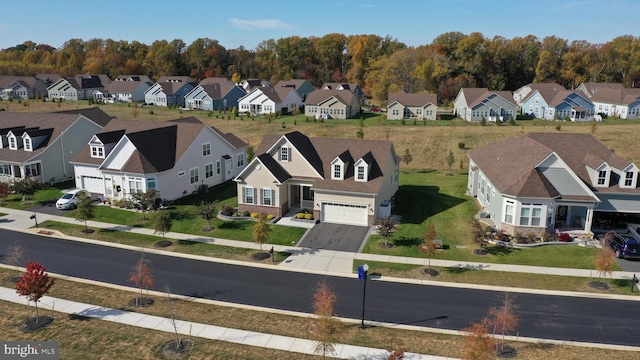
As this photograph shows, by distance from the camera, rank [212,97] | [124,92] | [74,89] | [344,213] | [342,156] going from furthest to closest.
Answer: [74,89], [124,92], [212,97], [342,156], [344,213]

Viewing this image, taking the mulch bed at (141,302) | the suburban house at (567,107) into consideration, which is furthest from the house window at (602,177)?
the suburban house at (567,107)

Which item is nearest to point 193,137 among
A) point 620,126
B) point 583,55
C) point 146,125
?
point 146,125

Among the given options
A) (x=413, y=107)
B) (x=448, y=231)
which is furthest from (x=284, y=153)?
(x=413, y=107)

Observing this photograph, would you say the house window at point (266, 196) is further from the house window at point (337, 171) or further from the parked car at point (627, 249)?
the parked car at point (627, 249)

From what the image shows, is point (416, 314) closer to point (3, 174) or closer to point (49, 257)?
point (49, 257)

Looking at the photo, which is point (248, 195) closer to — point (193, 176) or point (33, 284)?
point (193, 176)

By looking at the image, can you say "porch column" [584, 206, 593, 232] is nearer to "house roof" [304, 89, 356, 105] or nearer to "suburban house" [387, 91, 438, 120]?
"suburban house" [387, 91, 438, 120]
